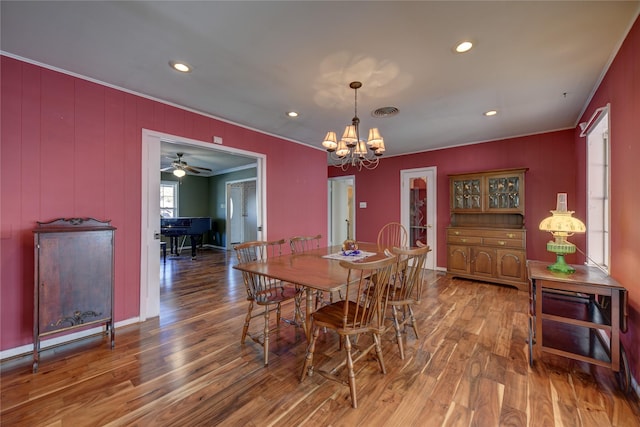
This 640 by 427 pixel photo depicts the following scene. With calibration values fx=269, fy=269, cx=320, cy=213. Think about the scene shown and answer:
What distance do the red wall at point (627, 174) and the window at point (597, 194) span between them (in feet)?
2.96

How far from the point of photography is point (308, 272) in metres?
2.04

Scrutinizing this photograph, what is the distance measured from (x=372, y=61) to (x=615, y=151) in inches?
81.6

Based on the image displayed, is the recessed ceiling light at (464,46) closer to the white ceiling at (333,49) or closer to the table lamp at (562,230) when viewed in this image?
the white ceiling at (333,49)

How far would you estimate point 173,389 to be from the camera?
5.91 ft

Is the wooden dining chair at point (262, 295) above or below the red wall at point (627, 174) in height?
below

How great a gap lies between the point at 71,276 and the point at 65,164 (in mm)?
993

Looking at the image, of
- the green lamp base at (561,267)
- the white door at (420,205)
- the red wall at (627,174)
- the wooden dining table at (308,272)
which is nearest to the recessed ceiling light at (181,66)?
the wooden dining table at (308,272)

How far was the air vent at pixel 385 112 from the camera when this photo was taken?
3.17m

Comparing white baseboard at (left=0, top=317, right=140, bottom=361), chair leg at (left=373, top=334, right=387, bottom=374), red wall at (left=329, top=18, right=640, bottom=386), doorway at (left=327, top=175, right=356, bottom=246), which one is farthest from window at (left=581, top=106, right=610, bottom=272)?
white baseboard at (left=0, top=317, right=140, bottom=361)

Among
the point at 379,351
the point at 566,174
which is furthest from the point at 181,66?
the point at 566,174

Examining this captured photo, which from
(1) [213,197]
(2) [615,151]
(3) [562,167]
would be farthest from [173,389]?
(1) [213,197]

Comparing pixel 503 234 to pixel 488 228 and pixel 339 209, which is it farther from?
pixel 339 209

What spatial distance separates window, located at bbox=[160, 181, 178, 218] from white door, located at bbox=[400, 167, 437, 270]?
636cm

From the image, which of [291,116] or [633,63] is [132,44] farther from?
[633,63]
